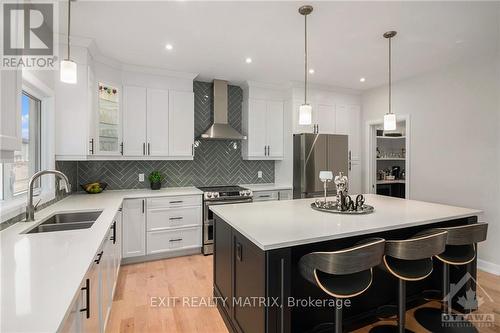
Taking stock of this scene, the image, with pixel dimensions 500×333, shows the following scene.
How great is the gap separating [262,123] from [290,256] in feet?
10.3

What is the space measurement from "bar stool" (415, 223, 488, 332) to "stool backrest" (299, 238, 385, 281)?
0.82 m

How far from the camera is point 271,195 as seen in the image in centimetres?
423

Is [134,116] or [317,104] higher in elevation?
[317,104]

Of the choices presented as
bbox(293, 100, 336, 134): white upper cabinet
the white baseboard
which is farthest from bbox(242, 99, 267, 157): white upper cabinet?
the white baseboard

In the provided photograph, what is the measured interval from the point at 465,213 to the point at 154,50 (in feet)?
11.9

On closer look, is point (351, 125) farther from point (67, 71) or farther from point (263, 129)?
point (67, 71)

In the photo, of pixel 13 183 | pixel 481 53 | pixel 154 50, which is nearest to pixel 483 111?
pixel 481 53

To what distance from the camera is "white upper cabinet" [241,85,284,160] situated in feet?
14.2

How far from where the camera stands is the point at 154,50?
3.05 meters

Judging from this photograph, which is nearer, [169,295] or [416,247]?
A: [416,247]

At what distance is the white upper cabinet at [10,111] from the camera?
1.16 m

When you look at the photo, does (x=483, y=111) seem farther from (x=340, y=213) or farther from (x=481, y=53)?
(x=340, y=213)

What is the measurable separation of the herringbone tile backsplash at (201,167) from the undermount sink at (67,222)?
4.52ft

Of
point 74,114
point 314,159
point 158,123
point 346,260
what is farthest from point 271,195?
point 74,114
